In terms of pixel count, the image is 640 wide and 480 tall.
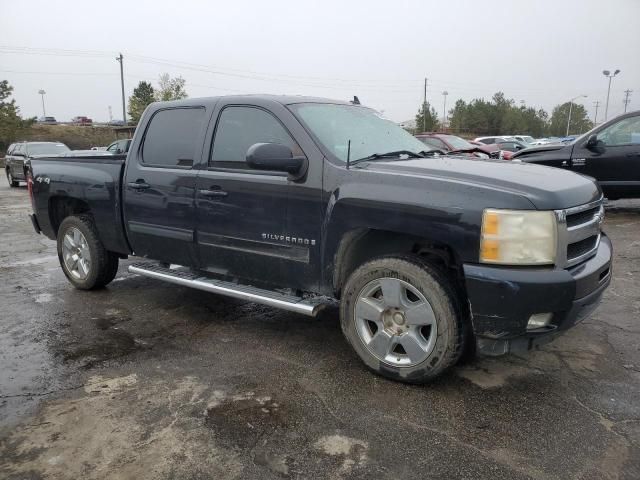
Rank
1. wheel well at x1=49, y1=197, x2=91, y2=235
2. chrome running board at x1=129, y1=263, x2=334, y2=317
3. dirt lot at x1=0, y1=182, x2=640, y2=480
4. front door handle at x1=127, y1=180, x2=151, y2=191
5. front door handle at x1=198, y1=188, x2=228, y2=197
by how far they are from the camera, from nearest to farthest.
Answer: dirt lot at x1=0, y1=182, x2=640, y2=480
chrome running board at x1=129, y1=263, x2=334, y2=317
front door handle at x1=198, y1=188, x2=228, y2=197
front door handle at x1=127, y1=180, x2=151, y2=191
wheel well at x1=49, y1=197, x2=91, y2=235

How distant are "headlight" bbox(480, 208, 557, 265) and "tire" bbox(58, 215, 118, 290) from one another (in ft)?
12.8

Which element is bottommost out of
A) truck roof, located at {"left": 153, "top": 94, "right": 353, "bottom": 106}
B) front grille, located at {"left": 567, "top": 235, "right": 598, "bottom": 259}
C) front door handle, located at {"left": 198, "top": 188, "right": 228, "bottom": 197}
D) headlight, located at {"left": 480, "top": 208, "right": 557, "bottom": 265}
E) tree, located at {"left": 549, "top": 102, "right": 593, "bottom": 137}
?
front grille, located at {"left": 567, "top": 235, "right": 598, "bottom": 259}

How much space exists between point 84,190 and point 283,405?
3.24 meters

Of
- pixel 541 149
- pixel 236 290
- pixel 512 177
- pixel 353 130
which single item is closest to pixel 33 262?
pixel 236 290

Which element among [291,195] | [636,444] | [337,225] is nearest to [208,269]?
[291,195]

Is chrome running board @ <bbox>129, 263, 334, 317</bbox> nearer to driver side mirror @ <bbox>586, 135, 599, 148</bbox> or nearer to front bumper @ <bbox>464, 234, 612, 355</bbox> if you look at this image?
front bumper @ <bbox>464, 234, 612, 355</bbox>

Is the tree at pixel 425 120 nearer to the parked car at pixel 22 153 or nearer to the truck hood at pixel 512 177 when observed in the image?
the parked car at pixel 22 153

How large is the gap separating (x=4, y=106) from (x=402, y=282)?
48015 millimetres

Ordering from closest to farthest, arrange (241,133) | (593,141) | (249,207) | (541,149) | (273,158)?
(273,158) < (249,207) < (241,133) < (593,141) < (541,149)

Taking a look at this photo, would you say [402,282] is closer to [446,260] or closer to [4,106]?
[446,260]

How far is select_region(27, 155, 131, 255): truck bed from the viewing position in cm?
484

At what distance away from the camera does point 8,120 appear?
1631 inches

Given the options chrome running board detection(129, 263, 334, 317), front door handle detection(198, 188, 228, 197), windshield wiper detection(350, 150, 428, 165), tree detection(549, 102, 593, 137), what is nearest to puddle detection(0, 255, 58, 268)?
chrome running board detection(129, 263, 334, 317)

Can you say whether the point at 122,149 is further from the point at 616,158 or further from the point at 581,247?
the point at 616,158
